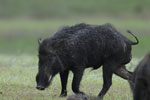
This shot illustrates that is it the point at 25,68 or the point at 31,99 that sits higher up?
the point at 31,99

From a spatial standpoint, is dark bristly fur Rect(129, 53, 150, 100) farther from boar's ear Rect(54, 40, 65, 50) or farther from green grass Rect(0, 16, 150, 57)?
green grass Rect(0, 16, 150, 57)

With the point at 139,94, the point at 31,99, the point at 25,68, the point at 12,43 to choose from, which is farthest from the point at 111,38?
the point at 12,43

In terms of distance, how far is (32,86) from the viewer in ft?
40.8

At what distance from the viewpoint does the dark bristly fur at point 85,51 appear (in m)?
10.5

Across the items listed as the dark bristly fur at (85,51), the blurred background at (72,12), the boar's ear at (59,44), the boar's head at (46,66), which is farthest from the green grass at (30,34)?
the boar's head at (46,66)

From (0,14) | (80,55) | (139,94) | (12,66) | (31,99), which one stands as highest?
→ (139,94)

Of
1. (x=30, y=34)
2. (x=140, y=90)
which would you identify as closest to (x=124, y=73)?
(x=140, y=90)

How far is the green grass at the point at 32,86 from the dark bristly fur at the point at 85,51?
1.89 feet

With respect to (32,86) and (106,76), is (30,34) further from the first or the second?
(106,76)

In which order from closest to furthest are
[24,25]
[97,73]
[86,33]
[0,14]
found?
[86,33] → [97,73] → [24,25] → [0,14]

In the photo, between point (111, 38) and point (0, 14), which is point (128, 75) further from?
point (0, 14)

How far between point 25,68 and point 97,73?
2.51 m

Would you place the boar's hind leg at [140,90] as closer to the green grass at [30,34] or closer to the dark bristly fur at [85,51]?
the dark bristly fur at [85,51]

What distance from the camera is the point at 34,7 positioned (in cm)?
5931
